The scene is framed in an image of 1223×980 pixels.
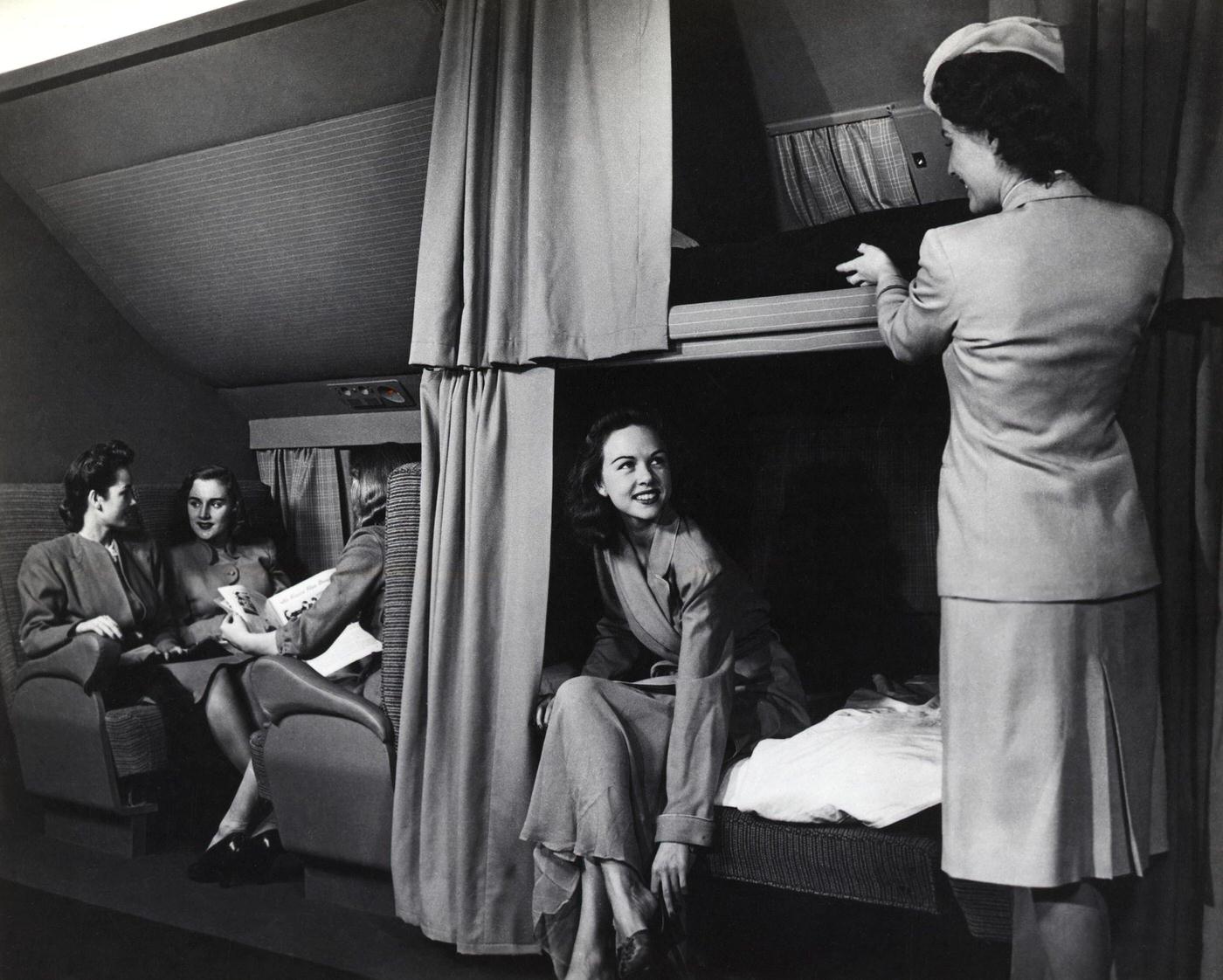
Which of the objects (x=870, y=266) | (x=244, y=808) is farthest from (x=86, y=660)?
(x=870, y=266)

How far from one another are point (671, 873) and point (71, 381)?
9.86 ft

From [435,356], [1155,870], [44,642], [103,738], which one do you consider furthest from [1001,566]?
[44,642]

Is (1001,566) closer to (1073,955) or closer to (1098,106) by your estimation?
(1073,955)

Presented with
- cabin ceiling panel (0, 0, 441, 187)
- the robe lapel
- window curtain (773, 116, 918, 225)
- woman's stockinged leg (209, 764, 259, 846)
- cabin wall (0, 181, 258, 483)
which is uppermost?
cabin ceiling panel (0, 0, 441, 187)

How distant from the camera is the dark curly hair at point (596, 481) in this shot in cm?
233

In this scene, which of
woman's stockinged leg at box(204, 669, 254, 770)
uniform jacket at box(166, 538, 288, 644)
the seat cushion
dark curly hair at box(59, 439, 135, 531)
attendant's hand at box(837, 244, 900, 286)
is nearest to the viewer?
attendant's hand at box(837, 244, 900, 286)

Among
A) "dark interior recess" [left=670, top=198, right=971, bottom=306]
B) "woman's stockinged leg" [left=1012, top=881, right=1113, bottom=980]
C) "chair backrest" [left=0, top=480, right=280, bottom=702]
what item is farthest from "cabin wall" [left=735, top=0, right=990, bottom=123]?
"chair backrest" [left=0, top=480, right=280, bottom=702]

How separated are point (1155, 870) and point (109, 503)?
3.24m

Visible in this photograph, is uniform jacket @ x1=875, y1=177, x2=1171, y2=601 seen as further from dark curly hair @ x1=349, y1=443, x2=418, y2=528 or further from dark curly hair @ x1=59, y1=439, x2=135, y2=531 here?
dark curly hair @ x1=59, y1=439, x2=135, y2=531

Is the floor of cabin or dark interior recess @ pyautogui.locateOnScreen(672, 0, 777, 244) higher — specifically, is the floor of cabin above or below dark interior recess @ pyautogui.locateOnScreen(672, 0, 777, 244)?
below

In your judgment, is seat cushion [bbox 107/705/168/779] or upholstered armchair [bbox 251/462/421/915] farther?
seat cushion [bbox 107/705/168/779]

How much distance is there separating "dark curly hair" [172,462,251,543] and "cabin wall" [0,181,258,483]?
0.32 m

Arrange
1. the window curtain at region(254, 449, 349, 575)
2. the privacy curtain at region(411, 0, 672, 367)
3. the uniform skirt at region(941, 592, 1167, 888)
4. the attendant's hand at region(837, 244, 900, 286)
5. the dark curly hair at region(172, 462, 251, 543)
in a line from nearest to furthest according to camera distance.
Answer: the uniform skirt at region(941, 592, 1167, 888), the attendant's hand at region(837, 244, 900, 286), the privacy curtain at region(411, 0, 672, 367), the dark curly hair at region(172, 462, 251, 543), the window curtain at region(254, 449, 349, 575)

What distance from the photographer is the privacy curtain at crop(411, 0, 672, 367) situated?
2.13 metres
